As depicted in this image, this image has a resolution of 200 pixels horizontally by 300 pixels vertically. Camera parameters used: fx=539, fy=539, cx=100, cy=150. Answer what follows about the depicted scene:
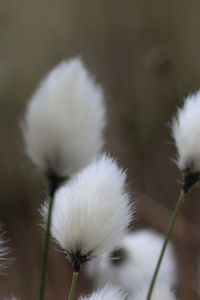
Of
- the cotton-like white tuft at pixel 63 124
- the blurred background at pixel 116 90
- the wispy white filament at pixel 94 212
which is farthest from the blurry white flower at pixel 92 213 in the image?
the blurred background at pixel 116 90

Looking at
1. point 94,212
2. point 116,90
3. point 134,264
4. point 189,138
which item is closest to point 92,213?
point 94,212

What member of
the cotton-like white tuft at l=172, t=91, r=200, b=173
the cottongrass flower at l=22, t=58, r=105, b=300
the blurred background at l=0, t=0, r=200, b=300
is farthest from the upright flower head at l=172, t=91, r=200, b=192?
the blurred background at l=0, t=0, r=200, b=300

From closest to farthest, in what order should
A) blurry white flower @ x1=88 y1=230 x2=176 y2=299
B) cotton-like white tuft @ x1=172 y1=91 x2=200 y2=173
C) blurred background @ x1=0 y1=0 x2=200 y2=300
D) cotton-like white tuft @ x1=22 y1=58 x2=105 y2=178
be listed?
cotton-like white tuft @ x1=22 y1=58 x2=105 y2=178 → cotton-like white tuft @ x1=172 y1=91 x2=200 y2=173 → blurry white flower @ x1=88 y1=230 x2=176 y2=299 → blurred background @ x1=0 y1=0 x2=200 y2=300

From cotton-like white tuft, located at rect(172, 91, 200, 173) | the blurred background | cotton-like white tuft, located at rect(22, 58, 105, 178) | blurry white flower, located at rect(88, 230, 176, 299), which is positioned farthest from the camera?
the blurred background

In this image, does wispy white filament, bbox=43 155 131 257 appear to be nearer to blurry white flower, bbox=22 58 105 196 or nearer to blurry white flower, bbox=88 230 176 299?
blurry white flower, bbox=22 58 105 196

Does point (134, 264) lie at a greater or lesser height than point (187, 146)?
greater

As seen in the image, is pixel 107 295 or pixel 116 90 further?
pixel 116 90

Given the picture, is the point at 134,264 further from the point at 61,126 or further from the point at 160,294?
the point at 61,126
